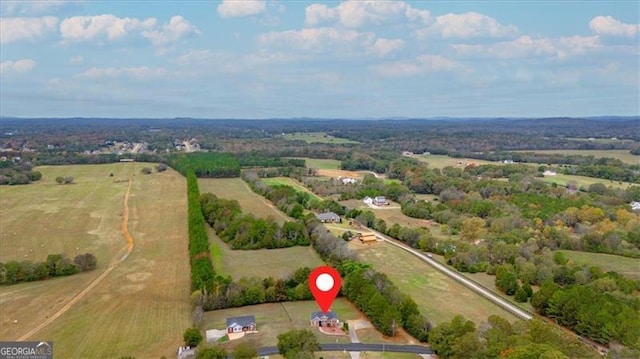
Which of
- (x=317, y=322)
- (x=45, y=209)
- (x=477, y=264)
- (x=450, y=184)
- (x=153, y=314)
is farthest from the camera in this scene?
(x=450, y=184)

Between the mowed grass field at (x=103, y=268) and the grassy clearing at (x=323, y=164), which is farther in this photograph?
the grassy clearing at (x=323, y=164)

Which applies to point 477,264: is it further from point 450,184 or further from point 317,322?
point 450,184

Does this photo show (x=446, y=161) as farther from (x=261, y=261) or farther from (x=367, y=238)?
(x=261, y=261)

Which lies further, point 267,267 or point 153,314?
point 267,267

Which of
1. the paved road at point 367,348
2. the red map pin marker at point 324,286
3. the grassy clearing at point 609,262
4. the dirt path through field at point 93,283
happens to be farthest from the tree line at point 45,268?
the grassy clearing at point 609,262

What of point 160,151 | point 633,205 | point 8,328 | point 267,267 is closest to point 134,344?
point 8,328

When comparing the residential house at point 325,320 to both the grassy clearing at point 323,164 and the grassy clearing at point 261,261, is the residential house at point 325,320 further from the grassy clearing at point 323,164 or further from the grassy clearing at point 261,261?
the grassy clearing at point 323,164

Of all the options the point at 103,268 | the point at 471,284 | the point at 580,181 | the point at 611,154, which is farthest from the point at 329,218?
the point at 611,154
